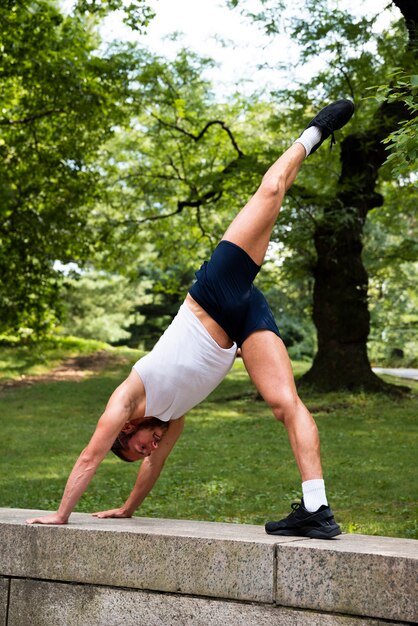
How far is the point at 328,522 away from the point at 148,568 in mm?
930

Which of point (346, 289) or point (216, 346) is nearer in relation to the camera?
point (216, 346)

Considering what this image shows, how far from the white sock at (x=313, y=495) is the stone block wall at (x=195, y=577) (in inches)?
8.0

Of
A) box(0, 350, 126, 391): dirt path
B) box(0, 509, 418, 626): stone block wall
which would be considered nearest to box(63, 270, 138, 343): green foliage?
box(0, 350, 126, 391): dirt path

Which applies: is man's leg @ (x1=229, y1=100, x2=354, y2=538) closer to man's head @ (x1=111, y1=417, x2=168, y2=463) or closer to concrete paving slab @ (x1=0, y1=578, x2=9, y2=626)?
man's head @ (x1=111, y1=417, x2=168, y2=463)

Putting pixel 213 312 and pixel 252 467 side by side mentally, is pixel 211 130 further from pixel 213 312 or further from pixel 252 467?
pixel 213 312

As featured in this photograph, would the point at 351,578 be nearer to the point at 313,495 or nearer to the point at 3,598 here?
the point at 313,495

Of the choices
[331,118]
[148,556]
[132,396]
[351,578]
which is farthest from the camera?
[331,118]

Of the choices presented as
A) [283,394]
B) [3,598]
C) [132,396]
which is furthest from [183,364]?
[3,598]

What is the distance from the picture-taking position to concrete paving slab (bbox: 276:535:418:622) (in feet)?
12.0

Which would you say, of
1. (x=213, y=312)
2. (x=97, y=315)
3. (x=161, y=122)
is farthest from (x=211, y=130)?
(x=213, y=312)

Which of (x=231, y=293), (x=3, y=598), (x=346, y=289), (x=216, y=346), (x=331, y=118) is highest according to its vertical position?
(x=346, y=289)

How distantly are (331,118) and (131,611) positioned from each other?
9.94 feet

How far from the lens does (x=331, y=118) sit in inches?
206

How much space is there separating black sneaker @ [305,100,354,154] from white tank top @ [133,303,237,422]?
133 centimetres
